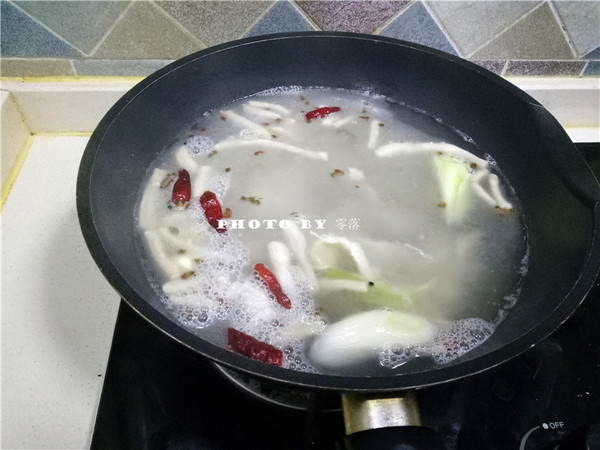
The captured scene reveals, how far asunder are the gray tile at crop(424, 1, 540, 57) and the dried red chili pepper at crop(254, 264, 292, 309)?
0.60 m

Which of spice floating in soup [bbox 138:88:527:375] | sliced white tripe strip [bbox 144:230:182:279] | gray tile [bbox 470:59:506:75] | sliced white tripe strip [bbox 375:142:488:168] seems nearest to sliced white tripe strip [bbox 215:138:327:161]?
spice floating in soup [bbox 138:88:527:375]

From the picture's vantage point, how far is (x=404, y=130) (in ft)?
3.17

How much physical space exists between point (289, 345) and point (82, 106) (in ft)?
2.31

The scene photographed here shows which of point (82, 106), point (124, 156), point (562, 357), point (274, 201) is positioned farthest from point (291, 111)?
point (562, 357)

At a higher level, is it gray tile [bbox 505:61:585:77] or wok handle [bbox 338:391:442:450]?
gray tile [bbox 505:61:585:77]

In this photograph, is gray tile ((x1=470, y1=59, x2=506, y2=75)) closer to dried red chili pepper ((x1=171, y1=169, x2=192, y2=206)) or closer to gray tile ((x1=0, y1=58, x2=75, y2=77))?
dried red chili pepper ((x1=171, y1=169, x2=192, y2=206))

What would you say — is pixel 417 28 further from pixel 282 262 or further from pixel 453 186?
pixel 282 262

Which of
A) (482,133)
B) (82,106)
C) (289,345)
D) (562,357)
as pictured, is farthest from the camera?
(82,106)

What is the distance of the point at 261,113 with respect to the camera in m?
0.97

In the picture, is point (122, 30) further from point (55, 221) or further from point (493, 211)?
point (493, 211)

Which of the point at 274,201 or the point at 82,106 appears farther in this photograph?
the point at 82,106

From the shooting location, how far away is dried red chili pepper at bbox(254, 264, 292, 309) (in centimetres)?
72

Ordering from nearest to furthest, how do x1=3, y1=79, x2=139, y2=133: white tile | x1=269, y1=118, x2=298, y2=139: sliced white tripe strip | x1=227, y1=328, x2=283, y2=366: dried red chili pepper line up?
x1=227, y1=328, x2=283, y2=366: dried red chili pepper, x1=269, y1=118, x2=298, y2=139: sliced white tripe strip, x1=3, y1=79, x2=139, y2=133: white tile

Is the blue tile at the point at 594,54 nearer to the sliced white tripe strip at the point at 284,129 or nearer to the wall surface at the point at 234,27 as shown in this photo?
the wall surface at the point at 234,27
